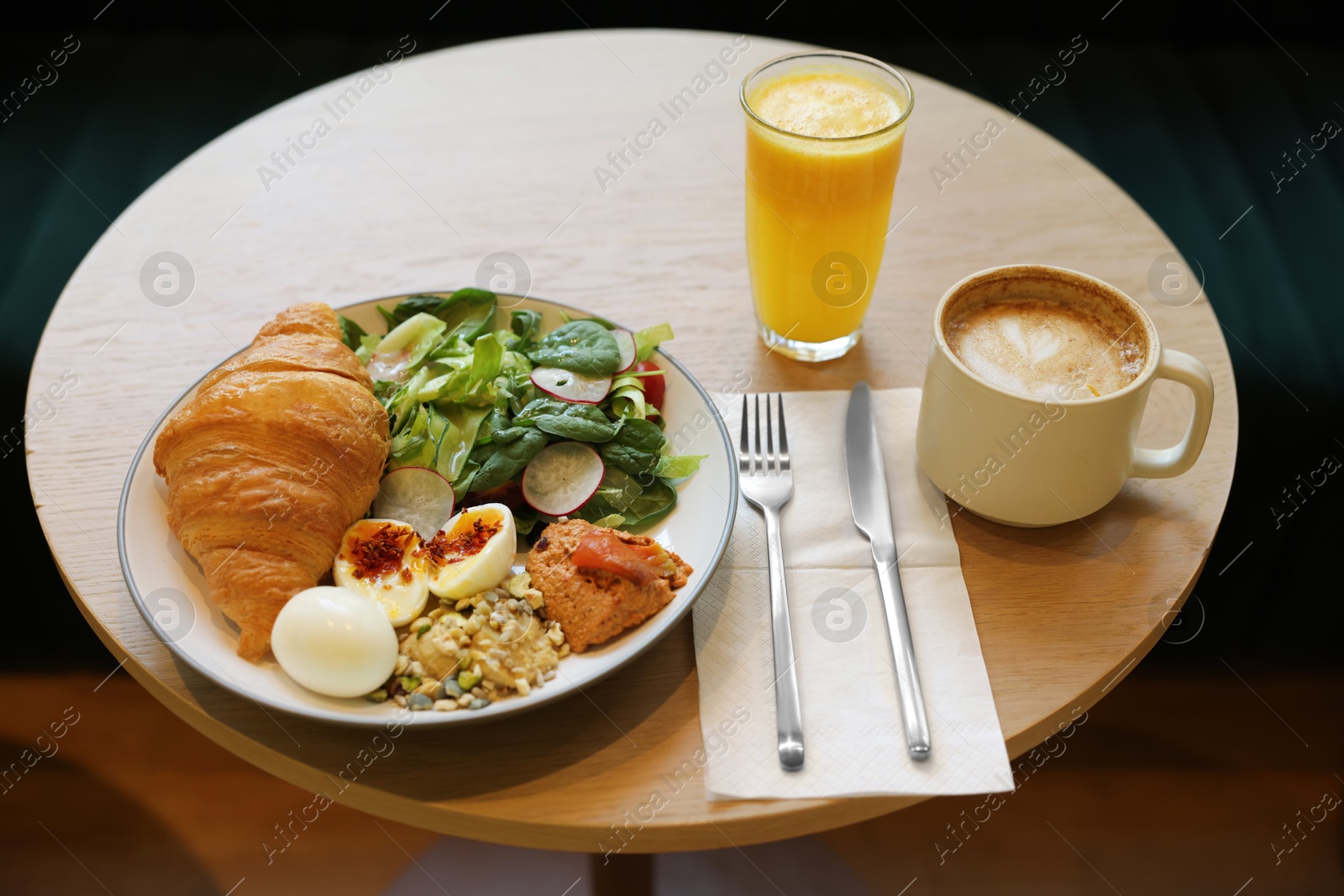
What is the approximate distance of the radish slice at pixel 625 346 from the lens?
4.50ft

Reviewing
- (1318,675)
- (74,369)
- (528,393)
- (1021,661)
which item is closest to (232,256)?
(74,369)

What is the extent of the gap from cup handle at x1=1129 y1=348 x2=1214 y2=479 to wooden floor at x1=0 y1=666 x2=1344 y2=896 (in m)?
1.10

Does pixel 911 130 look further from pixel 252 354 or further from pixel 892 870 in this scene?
pixel 892 870

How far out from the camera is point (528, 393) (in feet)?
4.46

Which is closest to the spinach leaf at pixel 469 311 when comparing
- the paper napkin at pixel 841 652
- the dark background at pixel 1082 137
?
the paper napkin at pixel 841 652

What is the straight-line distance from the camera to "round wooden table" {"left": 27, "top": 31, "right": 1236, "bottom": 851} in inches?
41.8

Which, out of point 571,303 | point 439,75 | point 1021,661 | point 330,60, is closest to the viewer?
point 1021,661

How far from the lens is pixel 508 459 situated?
128 cm

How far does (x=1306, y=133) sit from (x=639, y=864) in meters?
2.45

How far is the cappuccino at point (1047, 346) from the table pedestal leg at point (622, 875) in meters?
0.90

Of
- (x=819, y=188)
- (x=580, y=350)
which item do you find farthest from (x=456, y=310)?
(x=819, y=188)

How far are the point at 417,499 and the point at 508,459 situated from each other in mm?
130

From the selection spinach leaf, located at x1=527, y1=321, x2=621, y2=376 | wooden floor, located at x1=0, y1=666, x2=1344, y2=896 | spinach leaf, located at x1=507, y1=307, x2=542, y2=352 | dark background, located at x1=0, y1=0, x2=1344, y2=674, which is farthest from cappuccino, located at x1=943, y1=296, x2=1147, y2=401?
wooden floor, located at x1=0, y1=666, x2=1344, y2=896

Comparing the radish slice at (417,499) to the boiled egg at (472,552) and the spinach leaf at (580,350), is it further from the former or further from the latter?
the spinach leaf at (580,350)
